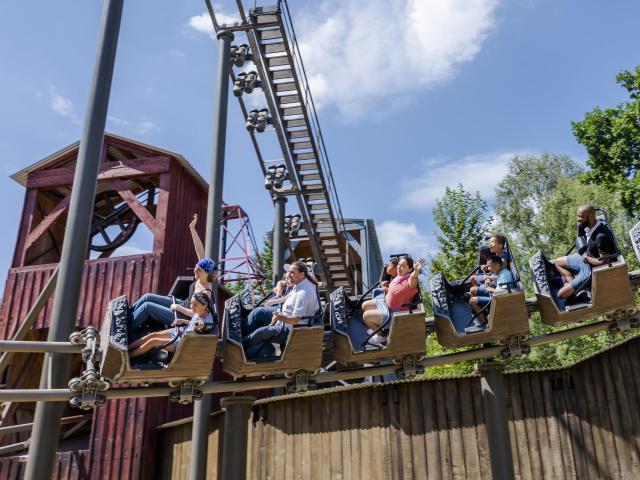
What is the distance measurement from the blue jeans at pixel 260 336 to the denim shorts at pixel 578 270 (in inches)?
107

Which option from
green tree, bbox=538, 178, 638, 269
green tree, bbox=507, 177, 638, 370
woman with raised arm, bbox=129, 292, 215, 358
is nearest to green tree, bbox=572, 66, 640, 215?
green tree, bbox=507, 177, 638, 370

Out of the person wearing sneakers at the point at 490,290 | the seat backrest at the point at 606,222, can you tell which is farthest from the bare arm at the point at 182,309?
the seat backrest at the point at 606,222

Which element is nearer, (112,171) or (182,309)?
(182,309)

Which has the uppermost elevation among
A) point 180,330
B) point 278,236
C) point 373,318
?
point 278,236

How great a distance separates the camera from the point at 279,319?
5.47m

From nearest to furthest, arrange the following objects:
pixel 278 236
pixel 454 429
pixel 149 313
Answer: pixel 149 313
pixel 454 429
pixel 278 236

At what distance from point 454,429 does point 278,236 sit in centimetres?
641

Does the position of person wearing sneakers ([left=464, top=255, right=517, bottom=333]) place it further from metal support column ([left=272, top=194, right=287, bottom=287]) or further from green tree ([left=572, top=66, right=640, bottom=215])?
green tree ([left=572, top=66, right=640, bottom=215])

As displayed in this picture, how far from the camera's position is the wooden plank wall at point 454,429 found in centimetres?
688

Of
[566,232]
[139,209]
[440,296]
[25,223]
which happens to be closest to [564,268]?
[440,296]

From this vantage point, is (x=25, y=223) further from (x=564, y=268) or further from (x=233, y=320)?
(x=564, y=268)

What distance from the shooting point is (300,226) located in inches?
555

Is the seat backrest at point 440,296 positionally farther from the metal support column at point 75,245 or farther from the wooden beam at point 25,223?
the wooden beam at point 25,223

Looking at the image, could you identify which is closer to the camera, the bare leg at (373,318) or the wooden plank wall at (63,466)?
the bare leg at (373,318)
